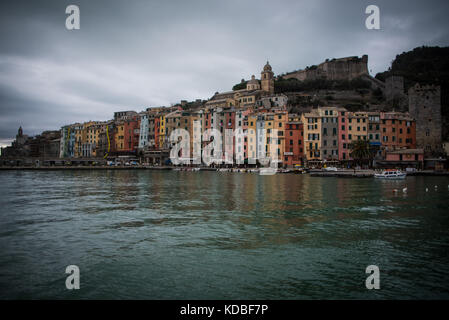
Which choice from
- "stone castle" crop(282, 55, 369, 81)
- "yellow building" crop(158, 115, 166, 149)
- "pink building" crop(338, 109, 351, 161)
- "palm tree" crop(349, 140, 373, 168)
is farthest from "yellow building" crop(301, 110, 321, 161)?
"stone castle" crop(282, 55, 369, 81)

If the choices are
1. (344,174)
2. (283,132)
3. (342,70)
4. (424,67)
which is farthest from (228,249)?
(424,67)

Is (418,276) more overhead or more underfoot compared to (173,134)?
more underfoot

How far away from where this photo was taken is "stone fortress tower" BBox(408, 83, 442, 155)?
79.3m

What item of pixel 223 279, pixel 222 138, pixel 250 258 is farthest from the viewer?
pixel 222 138

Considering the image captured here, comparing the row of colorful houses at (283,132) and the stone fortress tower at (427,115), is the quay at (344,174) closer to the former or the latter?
the row of colorful houses at (283,132)

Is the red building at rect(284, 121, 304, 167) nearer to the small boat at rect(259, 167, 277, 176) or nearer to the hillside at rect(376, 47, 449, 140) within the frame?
the small boat at rect(259, 167, 277, 176)

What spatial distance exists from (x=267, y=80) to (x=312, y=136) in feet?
170

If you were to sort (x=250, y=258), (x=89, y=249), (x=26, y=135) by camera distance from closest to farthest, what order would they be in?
1. (x=250, y=258)
2. (x=89, y=249)
3. (x=26, y=135)

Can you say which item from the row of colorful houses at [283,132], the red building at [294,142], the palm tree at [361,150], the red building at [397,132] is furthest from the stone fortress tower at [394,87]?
the palm tree at [361,150]

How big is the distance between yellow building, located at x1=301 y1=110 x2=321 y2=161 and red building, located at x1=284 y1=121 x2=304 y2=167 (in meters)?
2.04

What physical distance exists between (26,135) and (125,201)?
196m

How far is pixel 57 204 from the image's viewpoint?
2536 cm
